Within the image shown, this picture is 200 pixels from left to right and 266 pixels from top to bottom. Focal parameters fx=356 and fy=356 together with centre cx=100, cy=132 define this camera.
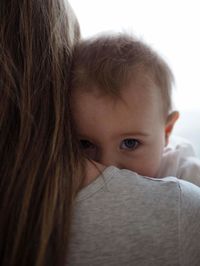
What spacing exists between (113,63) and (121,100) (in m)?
0.07

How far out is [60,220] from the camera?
57 cm

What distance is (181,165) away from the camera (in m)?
0.93

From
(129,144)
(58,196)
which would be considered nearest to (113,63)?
(129,144)

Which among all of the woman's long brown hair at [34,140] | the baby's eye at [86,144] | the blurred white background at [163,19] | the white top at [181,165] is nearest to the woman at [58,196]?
the woman's long brown hair at [34,140]

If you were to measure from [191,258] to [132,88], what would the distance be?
0.33 metres

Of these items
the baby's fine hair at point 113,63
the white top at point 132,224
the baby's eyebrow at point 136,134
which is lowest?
the white top at point 132,224

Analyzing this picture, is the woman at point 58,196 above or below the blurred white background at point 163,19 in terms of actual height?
below

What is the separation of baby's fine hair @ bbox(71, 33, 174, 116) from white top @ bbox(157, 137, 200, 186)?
0.21 m

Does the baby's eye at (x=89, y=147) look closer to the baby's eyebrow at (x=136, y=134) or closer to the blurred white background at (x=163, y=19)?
the baby's eyebrow at (x=136, y=134)

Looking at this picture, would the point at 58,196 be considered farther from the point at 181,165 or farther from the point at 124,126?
the point at 181,165

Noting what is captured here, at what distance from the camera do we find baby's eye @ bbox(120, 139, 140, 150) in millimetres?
774

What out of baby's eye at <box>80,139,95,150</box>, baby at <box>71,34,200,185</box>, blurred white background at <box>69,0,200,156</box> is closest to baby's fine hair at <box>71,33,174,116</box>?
baby at <box>71,34,200,185</box>

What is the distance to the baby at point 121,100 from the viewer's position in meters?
0.70

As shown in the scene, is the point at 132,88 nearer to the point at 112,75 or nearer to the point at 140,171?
the point at 112,75
